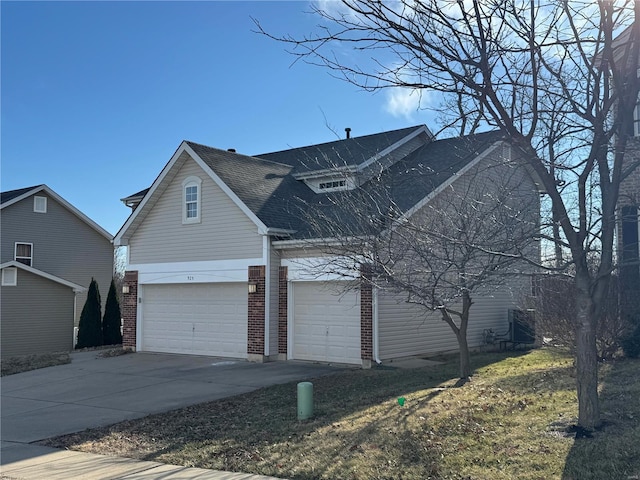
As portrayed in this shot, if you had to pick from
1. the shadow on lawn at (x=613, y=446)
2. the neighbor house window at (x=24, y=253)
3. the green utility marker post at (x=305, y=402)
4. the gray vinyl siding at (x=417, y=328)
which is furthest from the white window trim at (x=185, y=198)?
the neighbor house window at (x=24, y=253)

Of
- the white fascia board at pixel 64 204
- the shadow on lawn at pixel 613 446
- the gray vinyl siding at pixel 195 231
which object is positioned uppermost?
the white fascia board at pixel 64 204

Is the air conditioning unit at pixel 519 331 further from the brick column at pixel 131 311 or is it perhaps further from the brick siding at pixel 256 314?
the brick column at pixel 131 311

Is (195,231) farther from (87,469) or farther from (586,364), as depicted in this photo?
(586,364)

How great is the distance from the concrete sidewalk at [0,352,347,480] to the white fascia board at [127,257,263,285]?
2.36 m

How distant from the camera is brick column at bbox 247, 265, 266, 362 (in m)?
17.1

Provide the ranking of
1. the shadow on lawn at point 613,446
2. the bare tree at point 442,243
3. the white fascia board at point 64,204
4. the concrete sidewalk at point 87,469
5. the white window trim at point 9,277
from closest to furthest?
the shadow on lawn at point 613,446, the concrete sidewalk at point 87,469, the bare tree at point 442,243, the white window trim at point 9,277, the white fascia board at point 64,204

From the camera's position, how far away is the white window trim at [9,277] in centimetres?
2445

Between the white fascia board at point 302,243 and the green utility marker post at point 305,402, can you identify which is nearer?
the green utility marker post at point 305,402

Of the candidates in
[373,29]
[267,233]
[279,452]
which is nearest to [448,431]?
[279,452]

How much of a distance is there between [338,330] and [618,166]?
391 inches

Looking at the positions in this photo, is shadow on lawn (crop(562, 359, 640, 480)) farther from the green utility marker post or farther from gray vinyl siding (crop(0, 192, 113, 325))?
gray vinyl siding (crop(0, 192, 113, 325))

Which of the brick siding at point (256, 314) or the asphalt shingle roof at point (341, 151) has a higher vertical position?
the asphalt shingle roof at point (341, 151)

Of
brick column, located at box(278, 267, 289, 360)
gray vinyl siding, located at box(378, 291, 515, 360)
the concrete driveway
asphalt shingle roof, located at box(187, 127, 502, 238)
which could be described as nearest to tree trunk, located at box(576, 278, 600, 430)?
the concrete driveway

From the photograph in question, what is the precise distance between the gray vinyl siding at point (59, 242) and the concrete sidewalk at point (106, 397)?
37.5 feet
